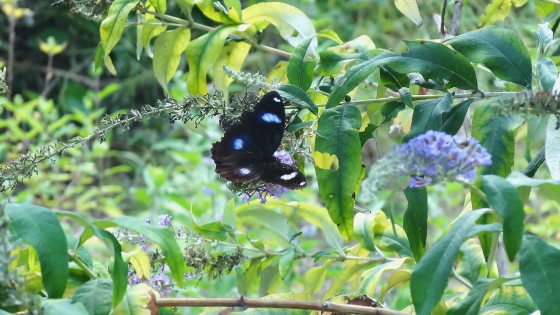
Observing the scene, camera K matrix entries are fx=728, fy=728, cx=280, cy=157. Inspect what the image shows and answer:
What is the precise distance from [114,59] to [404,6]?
395 cm

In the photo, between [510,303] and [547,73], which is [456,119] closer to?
[547,73]

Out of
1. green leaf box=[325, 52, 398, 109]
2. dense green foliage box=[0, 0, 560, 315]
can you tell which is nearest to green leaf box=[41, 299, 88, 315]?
dense green foliage box=[0, 0, 560, 315]

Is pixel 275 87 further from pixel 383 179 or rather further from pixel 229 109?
pixel 383 179

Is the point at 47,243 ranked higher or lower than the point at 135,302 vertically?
higher

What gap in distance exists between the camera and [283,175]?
2.78ft

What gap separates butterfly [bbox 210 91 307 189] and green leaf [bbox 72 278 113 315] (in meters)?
0.18

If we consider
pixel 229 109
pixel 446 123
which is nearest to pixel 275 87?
pixel 229 109

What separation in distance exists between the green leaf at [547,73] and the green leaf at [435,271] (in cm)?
25

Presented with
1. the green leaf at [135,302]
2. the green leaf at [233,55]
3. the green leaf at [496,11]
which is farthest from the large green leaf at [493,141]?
the green leaf at [496,11]

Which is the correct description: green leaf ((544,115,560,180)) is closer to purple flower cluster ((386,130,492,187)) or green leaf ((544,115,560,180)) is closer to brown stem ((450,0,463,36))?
purple flower cluster ((386,130,492,187))

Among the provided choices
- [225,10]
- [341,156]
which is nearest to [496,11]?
[225,10]

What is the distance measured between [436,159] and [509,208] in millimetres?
68

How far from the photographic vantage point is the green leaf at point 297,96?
817mm

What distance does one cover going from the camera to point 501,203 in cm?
57
